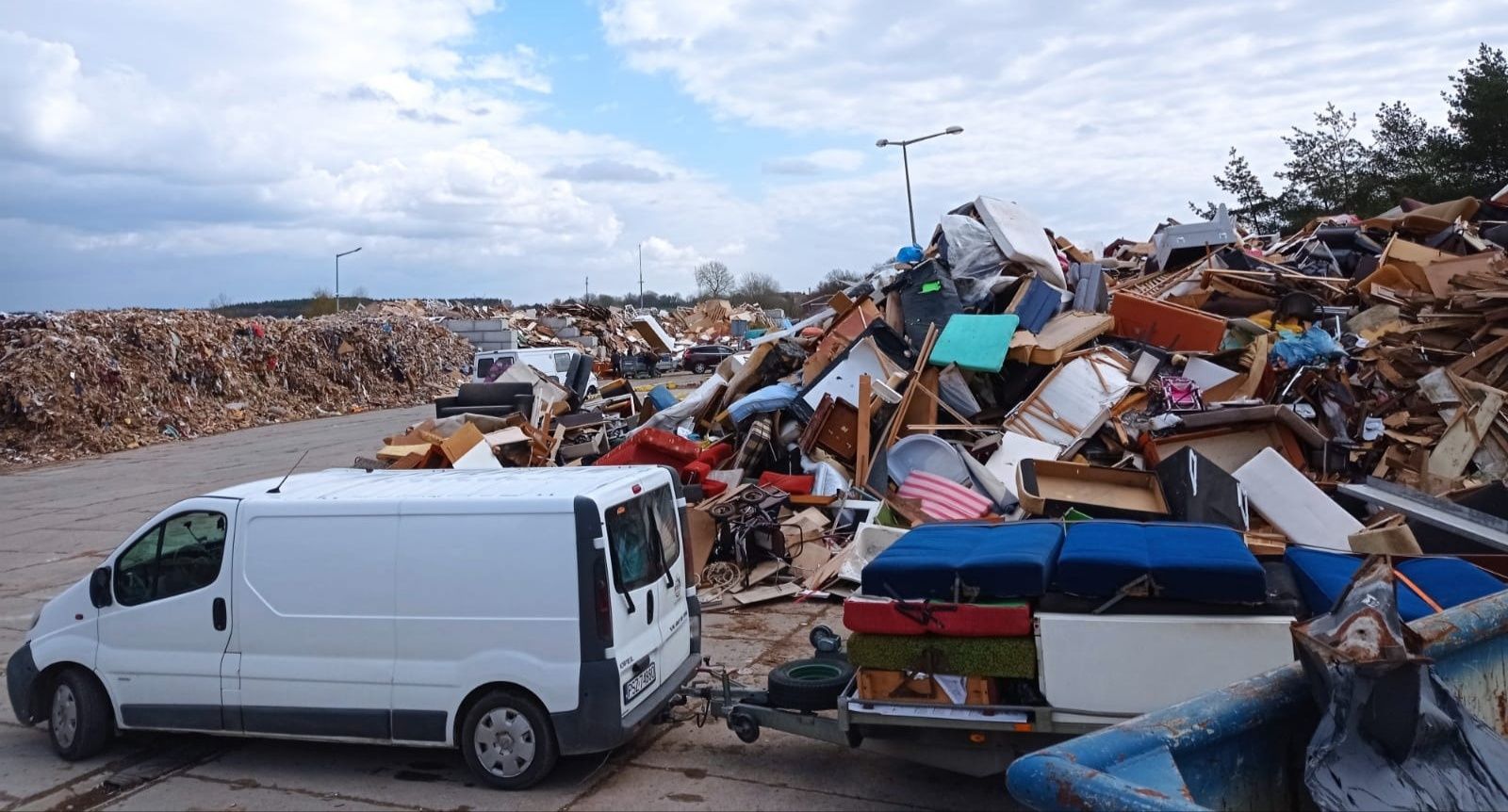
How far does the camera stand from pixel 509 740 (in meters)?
5.97

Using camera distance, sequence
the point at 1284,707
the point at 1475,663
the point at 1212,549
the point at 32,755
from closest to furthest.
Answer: the point at 1284,707 < the point at 1475,663 < the point at 1212,549 < the point at 32,755

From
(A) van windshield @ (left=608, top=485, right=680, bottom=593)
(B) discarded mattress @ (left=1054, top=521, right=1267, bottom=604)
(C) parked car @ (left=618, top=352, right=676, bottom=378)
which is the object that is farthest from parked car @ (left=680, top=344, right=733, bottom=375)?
(B) discarded mattress @ (left=1054, top=521, right=1267, bottom=604)

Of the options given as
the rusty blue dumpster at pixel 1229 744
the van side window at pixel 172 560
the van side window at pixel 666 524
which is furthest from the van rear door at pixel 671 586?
the rusty blue dumpster at pixel 1229 744

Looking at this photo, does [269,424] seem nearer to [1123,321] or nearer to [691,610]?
[1123,321]

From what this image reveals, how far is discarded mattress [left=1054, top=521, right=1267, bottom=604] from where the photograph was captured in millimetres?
4691

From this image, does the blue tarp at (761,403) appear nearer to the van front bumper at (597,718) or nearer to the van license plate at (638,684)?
the van license plate at (638,684)

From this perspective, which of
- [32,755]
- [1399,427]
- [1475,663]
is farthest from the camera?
[1399,427]

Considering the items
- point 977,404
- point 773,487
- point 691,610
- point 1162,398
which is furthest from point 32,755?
point 1162,398

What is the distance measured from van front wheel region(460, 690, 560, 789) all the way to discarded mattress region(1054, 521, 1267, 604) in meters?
2.92

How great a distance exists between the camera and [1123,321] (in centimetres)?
1321

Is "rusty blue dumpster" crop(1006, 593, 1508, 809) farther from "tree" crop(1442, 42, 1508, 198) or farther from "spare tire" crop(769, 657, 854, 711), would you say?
"tree" crop(1442, 42, 1508, 198)

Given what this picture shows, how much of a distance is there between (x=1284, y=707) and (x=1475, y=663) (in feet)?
3.43

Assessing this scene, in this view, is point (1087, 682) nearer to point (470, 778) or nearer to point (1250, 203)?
point (470, 778)

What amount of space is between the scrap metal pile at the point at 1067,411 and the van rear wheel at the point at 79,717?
15.6 ft
